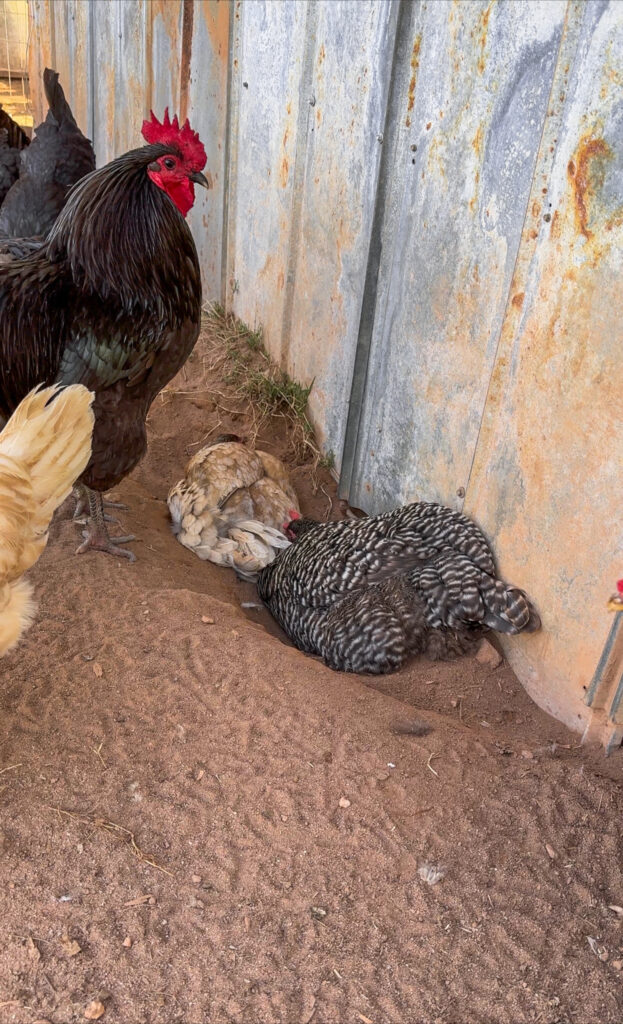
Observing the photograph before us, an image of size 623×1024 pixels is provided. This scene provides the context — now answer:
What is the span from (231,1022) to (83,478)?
245cm

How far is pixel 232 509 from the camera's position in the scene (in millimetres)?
4414

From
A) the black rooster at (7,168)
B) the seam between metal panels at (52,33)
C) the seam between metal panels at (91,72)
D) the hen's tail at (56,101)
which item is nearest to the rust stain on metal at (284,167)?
the hen's tail at (56,101)

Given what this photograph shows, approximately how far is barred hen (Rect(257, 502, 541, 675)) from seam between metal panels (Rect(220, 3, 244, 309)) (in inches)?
118

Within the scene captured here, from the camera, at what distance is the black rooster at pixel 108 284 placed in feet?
11.2

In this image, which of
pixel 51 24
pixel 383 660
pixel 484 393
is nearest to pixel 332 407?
pixel 484 393

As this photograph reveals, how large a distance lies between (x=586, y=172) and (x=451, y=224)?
81 centimetres

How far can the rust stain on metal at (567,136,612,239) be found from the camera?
8.44 feet

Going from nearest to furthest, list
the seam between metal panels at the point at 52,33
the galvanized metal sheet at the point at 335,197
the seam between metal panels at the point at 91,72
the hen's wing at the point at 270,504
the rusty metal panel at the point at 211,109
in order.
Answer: the galvanized metal sheet at the point at 335,197
the hen's wing at the point at 270,504
the rusty metal panel at the point at 211,109
the seam between metal panels at the point at 91,72
the seam between metal panels at the point at 52,33

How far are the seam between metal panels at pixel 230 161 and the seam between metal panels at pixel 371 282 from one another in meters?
2.08

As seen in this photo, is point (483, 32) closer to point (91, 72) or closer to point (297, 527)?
point (297, 527)

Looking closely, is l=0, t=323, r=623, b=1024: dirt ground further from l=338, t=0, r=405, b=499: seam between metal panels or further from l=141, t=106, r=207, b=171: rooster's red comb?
l=141, t=106, r=207, b=171: rooster's red comb

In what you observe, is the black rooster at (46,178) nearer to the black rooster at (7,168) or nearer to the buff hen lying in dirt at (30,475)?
the black rooster at (7,168)

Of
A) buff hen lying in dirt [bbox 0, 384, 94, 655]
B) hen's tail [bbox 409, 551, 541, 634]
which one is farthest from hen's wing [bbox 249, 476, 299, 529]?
buff hen lying in dirt [bbox 0, 384, 94, 655]

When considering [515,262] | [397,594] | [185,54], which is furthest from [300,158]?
[397,594]
